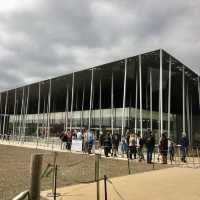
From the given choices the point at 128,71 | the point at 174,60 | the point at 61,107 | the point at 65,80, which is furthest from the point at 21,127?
the point at 174,60

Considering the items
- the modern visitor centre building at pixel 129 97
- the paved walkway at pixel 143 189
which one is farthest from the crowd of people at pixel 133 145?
the paved walkway at pixel 143 189

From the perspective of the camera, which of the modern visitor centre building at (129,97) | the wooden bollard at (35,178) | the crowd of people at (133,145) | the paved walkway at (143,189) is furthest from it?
the modern visitor centre building at (129,97)

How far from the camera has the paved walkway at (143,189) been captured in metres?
8.09

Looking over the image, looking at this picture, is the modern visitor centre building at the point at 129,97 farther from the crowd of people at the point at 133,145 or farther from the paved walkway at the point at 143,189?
the paved walkway at the point at 143,189

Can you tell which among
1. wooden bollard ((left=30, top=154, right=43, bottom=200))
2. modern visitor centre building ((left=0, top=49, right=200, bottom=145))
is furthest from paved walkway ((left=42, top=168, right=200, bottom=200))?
modern visitor centre building ((left=0, top=49, right=200, bottom=145))

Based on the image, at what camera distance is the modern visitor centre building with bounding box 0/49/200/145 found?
25.2 metres

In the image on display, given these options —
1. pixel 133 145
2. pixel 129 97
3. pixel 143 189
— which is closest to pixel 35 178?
pixel 143 189

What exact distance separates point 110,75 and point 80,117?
1036 cm

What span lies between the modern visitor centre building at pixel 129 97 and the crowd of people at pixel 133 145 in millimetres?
2178

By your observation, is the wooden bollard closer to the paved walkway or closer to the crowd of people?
the paved walkway

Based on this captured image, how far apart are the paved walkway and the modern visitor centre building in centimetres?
1062

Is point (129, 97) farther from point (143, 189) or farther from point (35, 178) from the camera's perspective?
point (35, 178)

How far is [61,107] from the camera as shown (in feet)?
139

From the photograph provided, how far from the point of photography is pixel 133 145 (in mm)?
19062
